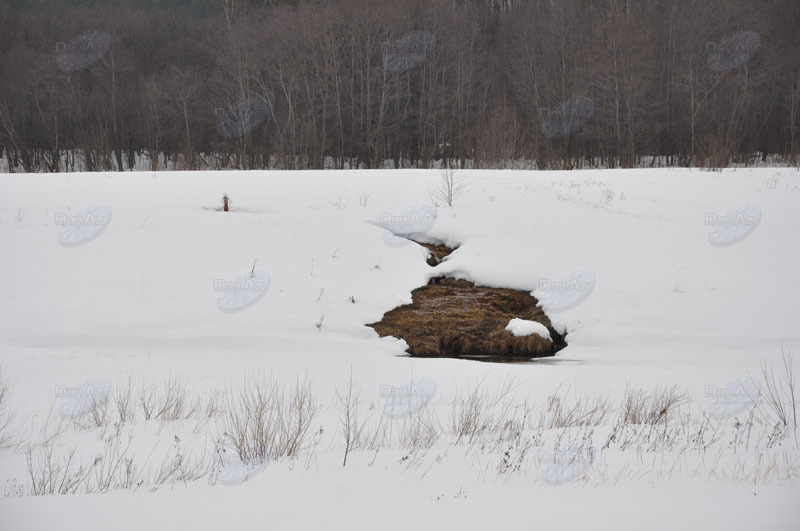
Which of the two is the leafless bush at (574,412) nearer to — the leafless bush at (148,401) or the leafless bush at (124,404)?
the leafless bush at (148,401)

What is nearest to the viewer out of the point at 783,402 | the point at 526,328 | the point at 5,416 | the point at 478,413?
the point at 478,413

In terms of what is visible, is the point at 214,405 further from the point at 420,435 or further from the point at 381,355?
the point at 381,355

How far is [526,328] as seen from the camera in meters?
9.52

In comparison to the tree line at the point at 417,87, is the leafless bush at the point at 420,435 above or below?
below

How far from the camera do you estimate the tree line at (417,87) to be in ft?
109

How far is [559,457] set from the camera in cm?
414

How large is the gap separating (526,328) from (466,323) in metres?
1.15

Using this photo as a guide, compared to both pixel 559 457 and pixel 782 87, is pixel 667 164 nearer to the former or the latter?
pixel 782 87

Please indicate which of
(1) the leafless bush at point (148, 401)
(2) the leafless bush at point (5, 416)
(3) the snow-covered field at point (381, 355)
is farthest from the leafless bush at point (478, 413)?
(2) the leafless bush at point (5, 416)

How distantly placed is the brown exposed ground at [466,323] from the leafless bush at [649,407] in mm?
2839

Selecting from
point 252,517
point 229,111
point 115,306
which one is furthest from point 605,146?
point 252,517

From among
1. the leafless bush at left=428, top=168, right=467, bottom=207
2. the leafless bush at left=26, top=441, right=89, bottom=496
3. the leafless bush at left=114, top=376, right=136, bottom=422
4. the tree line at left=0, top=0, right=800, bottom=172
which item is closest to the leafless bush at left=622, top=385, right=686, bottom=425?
the leafless bush at left=26, top=441, right=89, bottom=496

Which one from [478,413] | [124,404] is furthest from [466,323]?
[124,404]

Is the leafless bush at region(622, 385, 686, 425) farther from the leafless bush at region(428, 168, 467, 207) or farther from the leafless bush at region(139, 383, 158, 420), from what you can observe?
the leafless bush at region(428, 168, 467, 207)
